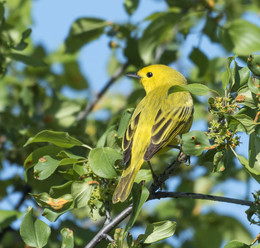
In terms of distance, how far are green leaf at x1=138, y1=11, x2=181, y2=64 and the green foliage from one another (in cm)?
1

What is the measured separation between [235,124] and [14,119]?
299cm

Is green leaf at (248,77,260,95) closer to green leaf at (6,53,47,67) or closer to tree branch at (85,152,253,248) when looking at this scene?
tree branch at (85,152,253,248)

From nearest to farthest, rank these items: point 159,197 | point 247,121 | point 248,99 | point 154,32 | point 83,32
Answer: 1. point 247,121
2. point 248,99
3. point 159,197
4. point 154,32
5. point 83,32

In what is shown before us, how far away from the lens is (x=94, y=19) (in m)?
5.30

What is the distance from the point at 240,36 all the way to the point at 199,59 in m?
0.54

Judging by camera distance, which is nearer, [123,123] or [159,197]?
[159,197]

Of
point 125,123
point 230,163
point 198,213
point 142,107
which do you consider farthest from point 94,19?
point 230,163

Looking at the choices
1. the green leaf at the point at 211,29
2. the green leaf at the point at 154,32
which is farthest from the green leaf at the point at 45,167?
the green leaf at the point at 211,29

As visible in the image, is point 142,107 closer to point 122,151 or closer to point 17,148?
point 122,151

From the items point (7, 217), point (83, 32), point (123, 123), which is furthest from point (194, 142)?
point (83, 32)

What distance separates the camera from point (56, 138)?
11.3 ft

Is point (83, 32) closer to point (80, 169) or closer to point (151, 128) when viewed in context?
point (151, 128)

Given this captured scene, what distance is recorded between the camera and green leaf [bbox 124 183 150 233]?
2.93 m

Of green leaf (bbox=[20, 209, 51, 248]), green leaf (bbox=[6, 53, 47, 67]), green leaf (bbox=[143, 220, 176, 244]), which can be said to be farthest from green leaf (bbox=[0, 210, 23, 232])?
green leaf (bbox=[143, 220, 176, 244])
